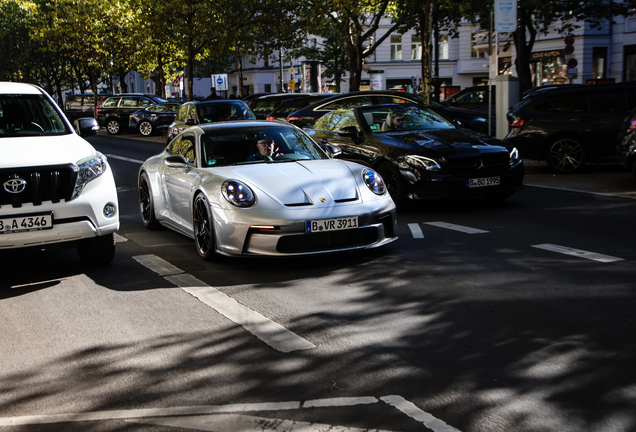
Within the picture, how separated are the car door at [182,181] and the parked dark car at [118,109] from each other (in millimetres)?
28466

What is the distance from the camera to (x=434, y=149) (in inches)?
381

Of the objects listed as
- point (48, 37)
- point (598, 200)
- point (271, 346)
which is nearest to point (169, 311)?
point (271, 346)

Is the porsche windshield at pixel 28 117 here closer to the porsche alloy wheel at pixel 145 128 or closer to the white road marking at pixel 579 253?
the white road marking at pixel 579 253

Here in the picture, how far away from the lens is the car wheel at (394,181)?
9737 millimetres

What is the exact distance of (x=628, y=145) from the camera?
1137 cm

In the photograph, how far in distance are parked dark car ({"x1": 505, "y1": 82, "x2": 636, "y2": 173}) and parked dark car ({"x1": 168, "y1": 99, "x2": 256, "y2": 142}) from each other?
7253mm

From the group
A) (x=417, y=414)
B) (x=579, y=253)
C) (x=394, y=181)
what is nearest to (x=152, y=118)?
(x=394, y=181)

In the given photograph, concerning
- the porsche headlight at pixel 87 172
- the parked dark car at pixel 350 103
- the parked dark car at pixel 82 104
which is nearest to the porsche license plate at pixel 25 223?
the porsche headlight at pixel 87 172

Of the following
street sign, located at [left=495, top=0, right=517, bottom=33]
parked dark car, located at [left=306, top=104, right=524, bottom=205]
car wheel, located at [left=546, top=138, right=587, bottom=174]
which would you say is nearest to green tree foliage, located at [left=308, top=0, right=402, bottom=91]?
street sign, located at [left=495, top=0, right=517, bottom=33]

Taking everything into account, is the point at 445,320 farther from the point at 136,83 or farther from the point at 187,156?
the point at 136,83

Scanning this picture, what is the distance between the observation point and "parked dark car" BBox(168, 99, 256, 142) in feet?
60.9

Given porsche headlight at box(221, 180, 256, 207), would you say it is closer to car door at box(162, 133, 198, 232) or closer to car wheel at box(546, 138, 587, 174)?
car door at box(162, 133, 198, 232)

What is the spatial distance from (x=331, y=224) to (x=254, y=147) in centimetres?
164

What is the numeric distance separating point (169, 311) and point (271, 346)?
1197 millimetres
